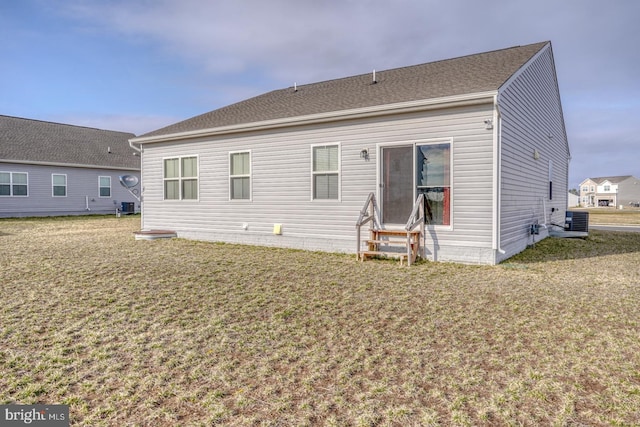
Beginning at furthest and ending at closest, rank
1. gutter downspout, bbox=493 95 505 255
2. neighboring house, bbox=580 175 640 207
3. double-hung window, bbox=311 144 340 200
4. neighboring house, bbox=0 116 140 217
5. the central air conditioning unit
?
neighboring house, bbox=580 175 640 207
neighboring house, bbox=0 116 140 217
the central air conditioning unit
double-hung window, bbox=311 144 340 200
gutter downspout, bbox=493 95 505 255

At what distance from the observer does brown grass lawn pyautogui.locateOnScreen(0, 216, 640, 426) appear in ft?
7.88

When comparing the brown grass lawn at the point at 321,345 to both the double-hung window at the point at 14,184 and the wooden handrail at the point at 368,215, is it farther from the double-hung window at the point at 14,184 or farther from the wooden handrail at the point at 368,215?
the double-hung window at the point at 14,184

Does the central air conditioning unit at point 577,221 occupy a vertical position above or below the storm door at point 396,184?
below

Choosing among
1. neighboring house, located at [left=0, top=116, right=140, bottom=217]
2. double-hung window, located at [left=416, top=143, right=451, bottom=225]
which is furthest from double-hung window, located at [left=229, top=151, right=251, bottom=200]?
neighboring house, located at [left=0, top=116, right=140, bottom=217]

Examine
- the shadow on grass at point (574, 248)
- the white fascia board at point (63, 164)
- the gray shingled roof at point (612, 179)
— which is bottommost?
the shadow on grass at point (574, 248)

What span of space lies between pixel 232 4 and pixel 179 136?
4634 millimetres

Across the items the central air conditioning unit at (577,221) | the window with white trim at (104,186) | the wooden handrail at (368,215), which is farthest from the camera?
the window with white trim at (104,186)

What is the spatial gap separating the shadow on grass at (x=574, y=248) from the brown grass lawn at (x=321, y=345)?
143 centimetres

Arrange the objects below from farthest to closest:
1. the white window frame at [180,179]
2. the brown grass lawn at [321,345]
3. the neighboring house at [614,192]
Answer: the neighboring house at [614,192] < the white window frame at [180,179] < the brown grass lawn at [321,345]

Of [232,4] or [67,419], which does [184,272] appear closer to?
[67,419]

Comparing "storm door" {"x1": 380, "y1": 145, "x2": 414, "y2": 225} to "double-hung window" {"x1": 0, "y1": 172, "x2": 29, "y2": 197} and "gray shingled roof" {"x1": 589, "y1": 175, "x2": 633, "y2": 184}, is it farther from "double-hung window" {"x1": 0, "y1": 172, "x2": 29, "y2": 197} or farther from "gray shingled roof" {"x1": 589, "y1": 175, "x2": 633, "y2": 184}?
"gray shingled roof" {"x1": 589, "y1": 175, "x2": 633, "y2": 184}

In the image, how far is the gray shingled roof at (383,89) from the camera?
765 cm

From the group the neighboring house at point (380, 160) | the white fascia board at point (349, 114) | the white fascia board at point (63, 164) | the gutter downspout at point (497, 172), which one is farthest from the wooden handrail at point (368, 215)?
the white fascia board at point (63, 164)

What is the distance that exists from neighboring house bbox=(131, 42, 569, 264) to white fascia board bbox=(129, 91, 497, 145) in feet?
0.09
